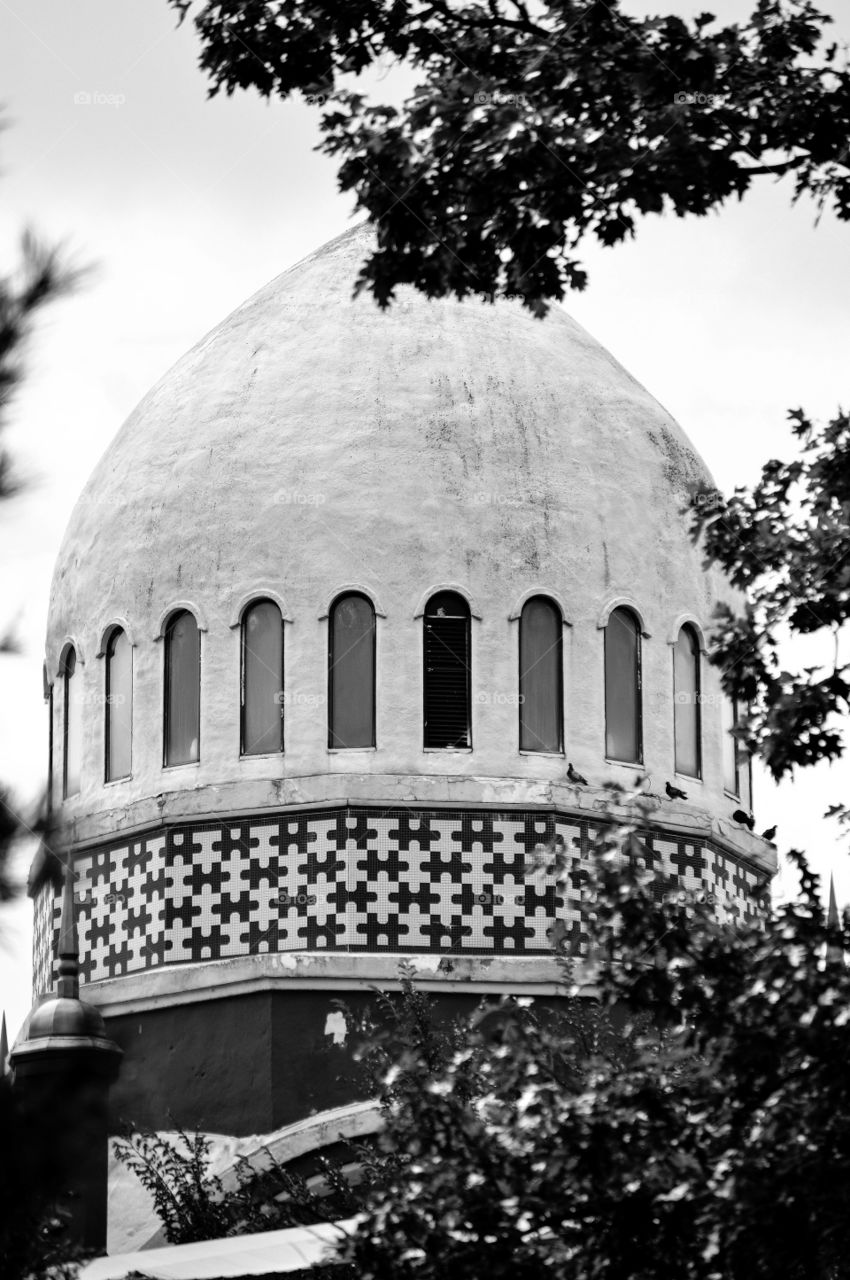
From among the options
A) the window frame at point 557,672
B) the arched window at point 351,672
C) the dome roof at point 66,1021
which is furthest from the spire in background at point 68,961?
the window frame at point 557,672

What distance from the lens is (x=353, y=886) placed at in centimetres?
1969

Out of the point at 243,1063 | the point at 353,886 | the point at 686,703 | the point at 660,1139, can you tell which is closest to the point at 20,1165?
the point at 660,1139

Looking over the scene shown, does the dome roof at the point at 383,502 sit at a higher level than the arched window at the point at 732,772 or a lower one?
higher

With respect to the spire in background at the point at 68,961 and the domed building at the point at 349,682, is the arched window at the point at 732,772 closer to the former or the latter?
the domed building at the point at 349,682

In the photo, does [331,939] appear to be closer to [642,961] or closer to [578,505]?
[578,505]

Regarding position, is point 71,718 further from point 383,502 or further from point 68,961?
point 68,961

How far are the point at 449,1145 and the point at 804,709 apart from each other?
2271 mm

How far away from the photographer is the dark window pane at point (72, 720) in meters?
21.7

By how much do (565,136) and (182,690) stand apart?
34.4 feet

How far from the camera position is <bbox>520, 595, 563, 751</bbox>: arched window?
20500mm

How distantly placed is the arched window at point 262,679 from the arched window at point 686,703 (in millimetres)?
3135

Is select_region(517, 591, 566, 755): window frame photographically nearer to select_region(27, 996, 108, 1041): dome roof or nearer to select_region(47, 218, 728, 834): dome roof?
select_region(47, 218, 728, 834): dome roof

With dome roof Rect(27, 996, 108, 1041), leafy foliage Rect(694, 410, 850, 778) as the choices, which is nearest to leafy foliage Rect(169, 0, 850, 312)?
leafy foliage Rect(694, 410, 850, 778)

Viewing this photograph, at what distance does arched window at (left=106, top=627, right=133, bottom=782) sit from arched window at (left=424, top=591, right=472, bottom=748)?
2.42 metres
